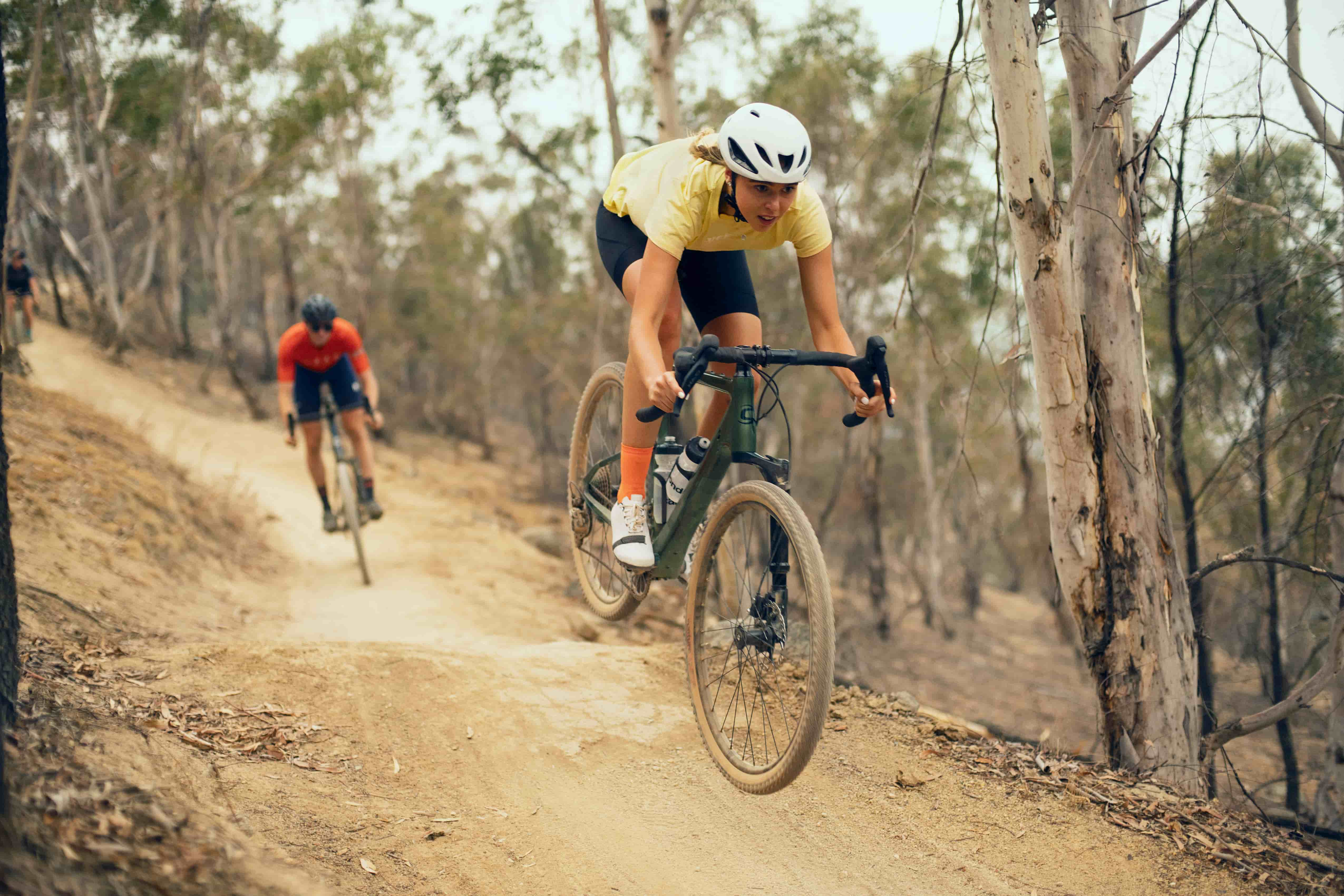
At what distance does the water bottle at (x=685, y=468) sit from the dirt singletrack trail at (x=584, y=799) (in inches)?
52.4

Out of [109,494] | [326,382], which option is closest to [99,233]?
[109,494]

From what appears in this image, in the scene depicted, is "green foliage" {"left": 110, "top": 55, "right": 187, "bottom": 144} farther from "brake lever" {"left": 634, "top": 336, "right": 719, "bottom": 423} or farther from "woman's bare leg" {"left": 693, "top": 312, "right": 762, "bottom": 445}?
"brake lever" {"left": 634, "top": 336, "right": 719, "bottom": 423}

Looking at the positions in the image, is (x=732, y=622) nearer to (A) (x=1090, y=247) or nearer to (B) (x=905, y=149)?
(A) (x=1090, y=247)

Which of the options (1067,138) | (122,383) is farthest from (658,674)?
(122,383)

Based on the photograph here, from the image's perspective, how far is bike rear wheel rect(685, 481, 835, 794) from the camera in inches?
125

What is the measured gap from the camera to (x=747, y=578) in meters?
3.64

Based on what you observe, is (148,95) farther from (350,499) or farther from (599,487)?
(599,487)

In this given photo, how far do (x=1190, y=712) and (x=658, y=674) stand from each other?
9.54 feet

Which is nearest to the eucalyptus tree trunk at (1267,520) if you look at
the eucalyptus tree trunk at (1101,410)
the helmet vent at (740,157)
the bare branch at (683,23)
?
the eucalyptus tree trunk at (1101,410)

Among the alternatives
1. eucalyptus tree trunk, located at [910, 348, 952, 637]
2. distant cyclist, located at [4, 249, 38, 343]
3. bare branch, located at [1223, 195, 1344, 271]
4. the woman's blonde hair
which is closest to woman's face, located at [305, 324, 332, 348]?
the woman's blonde hair

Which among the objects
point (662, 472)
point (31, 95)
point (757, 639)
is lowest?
point (757, 639)

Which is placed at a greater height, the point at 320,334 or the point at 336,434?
the point at 320,334

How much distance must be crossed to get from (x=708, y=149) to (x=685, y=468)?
1.32 metres

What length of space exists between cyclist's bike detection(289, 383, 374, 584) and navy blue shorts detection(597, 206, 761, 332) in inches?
206
